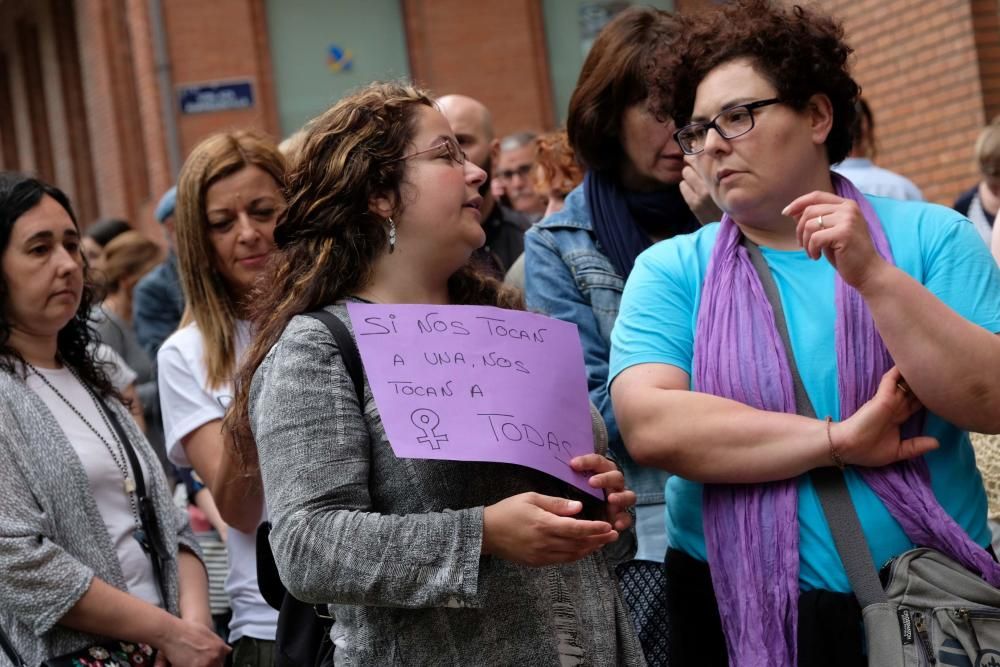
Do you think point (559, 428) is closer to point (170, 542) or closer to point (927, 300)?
point (927, 300)

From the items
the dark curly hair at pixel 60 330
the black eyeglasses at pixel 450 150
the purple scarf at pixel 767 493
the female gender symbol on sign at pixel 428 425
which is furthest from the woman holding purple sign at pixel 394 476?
the dark curly hair at pixel 60 330

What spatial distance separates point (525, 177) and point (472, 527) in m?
5.42

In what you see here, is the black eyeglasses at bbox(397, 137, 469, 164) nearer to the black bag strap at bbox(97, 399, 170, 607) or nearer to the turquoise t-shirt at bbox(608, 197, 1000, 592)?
the turquoise t-shirt at bbox(608, 197, 1000, 592)

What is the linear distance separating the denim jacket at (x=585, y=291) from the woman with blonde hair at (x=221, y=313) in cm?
70

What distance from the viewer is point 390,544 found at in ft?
7.59

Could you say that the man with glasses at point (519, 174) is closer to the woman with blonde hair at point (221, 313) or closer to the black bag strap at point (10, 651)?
the woman with blonde hair at point (221, 313)

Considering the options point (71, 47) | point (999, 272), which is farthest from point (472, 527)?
point (71, 47)

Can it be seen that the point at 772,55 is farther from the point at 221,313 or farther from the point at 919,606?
the point at 221,313

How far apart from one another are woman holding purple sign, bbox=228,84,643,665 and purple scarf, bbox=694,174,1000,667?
0.22 meters

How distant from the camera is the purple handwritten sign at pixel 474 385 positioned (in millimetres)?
2361

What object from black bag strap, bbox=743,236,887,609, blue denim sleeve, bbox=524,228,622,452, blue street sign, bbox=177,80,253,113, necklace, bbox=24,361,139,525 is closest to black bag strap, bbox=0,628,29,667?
necklace, bbox=24,361,139,525

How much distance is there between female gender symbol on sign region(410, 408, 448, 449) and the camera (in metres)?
2.34

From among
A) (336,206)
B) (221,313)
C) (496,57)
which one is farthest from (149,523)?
(496,57)

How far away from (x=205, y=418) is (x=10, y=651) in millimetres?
745
